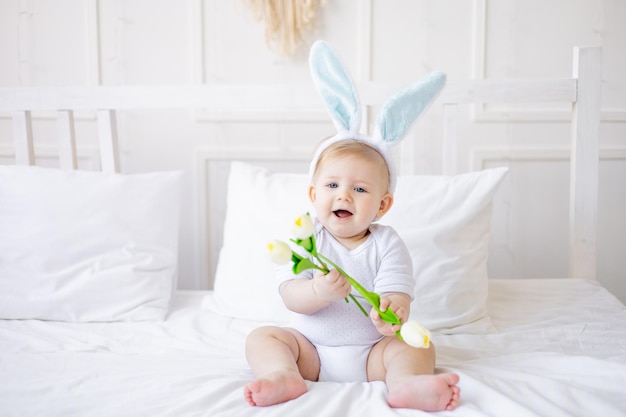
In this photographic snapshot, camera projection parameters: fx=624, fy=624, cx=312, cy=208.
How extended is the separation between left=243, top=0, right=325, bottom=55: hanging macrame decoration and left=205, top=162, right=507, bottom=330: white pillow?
0.58 metres

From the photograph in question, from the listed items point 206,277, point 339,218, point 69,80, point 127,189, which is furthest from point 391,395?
point 69,80

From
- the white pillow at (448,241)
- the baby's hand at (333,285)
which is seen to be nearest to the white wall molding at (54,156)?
the white pillow at (448,241)

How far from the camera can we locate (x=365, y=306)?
1046 millimetres

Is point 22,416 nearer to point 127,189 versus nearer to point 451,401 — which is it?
point 451,401

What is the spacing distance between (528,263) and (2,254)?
1.59 m

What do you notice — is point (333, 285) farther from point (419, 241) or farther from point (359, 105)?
point (419, 241)

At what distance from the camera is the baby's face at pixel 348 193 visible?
1015 mm

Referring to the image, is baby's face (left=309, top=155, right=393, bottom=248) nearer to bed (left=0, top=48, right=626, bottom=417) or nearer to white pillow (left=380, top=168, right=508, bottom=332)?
bed (left=0, top=48, right=626, bottom=417)

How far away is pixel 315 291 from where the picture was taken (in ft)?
3.16

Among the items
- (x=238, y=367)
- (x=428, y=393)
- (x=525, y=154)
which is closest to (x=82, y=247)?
(x=238, y=367)

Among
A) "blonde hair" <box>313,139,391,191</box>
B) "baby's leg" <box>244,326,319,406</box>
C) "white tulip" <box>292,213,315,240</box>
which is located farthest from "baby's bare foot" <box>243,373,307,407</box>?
"blonde hair" <box>313,139,391,191</box>

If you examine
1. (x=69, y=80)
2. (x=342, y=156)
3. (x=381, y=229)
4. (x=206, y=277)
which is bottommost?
(x=206, y=277)

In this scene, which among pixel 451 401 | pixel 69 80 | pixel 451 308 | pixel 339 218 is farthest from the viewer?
pixel 69 80

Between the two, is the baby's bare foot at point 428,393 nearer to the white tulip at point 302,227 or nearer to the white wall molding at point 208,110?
the white tulip at point 302,227
